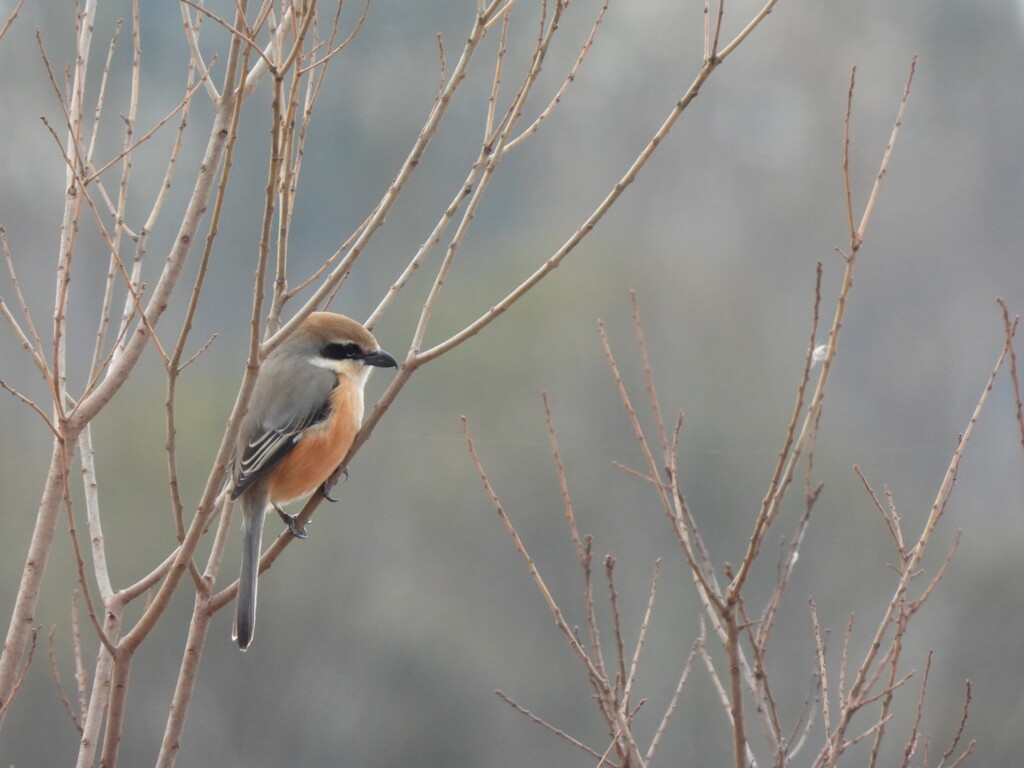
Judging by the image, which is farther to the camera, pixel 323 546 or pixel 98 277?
pixel 323 546

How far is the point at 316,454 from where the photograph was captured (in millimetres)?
1654

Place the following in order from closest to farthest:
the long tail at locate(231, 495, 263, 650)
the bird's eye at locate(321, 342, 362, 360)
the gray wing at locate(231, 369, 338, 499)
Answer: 1. the long tail at locate(231, 495, 263, 650)
2. the gray wing at locate(231, 369, 338, 499)
3. the bird's eye at locate(321, 342, 362, 360)

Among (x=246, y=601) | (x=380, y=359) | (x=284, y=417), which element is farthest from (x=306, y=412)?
(x=246, y=601)

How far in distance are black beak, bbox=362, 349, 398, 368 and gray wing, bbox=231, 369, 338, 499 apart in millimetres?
73

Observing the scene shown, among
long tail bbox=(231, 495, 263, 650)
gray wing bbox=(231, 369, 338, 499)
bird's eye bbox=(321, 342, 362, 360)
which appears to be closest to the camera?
long tail bbox=(231, 495, 263, 650)

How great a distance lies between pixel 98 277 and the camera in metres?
2.23

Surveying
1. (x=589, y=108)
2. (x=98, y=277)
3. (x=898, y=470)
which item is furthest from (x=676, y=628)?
(x=98, y=277)

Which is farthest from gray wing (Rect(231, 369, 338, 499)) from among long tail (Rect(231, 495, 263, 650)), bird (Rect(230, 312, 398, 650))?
long tail (Rect(231, 495, 263, 650))

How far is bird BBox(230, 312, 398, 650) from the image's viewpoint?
1627mm

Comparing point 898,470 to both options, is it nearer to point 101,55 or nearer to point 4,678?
point 4,678

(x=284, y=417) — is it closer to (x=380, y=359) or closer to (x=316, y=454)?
(x=316, y=454)

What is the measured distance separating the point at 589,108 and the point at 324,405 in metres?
1.21

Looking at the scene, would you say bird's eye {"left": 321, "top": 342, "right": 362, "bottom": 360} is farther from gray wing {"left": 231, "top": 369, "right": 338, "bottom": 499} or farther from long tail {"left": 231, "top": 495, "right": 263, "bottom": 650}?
long tail {"left": 231, "top": 495, "right": 263, "bottom": 650}

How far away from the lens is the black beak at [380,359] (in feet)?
5.47
